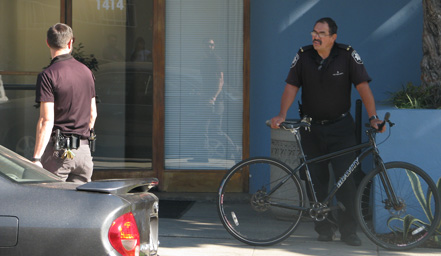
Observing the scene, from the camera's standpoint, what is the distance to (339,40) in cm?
845

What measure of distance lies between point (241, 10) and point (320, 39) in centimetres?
271

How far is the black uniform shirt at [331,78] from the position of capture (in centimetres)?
634

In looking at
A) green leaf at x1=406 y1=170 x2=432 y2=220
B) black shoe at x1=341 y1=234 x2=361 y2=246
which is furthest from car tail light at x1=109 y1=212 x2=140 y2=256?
green leaf at x1=406 y1=170 x2=432 y2=220

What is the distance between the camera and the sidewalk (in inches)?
247

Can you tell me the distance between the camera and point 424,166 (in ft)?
21.7

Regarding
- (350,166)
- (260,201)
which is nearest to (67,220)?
(260,201)

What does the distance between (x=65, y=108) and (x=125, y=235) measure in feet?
6.58

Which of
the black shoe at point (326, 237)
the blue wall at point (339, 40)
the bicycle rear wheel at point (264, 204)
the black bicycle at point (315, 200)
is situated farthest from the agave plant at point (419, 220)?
the blue wall at point (339, 40)

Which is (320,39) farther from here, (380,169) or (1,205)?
(1,205)

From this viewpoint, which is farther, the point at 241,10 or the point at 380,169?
the point at 241,10

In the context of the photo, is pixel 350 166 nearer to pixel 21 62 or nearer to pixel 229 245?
pixel 229 245

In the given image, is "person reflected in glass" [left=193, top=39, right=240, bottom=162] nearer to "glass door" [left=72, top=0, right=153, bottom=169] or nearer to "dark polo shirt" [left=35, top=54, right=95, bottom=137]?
"glass door" [left=72, top=0, right=153, bottom=169]

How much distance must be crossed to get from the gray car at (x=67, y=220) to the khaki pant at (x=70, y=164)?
5.01ft

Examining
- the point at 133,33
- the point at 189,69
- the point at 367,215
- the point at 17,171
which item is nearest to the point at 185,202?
the point at 189,69
